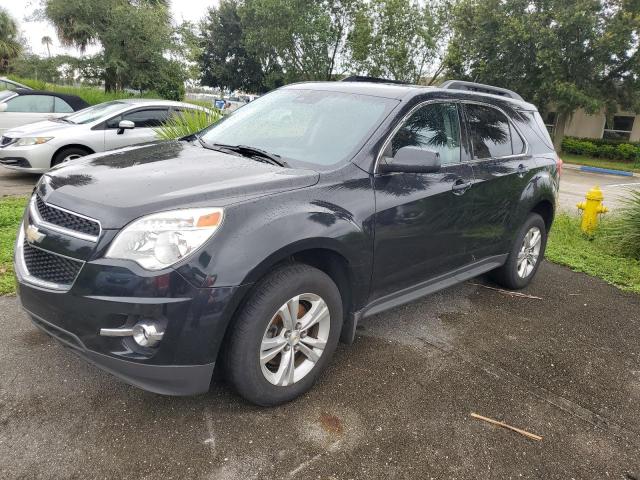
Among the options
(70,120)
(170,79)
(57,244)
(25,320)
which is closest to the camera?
(57,244)

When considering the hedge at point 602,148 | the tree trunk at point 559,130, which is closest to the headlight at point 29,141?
the tree trunk at point 559,130

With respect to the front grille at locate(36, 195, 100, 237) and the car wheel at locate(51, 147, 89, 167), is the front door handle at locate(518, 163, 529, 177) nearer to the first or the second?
the front grille at locate(36, 195, 100, 237)

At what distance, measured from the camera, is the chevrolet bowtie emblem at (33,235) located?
2.45 m

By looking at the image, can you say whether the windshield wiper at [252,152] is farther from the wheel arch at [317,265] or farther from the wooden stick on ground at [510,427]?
the wooden stick on ground at [510,427]

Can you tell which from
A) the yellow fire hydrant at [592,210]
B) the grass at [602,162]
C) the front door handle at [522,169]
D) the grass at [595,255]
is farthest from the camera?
the grass at [602,162]

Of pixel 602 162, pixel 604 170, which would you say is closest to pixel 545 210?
pixel 604 170

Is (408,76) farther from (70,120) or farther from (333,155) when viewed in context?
(333,155)

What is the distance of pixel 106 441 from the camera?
2406 millimetres

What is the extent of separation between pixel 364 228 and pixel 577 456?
5.30ft

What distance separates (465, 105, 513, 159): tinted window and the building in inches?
986

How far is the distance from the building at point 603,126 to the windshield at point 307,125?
86.3ft

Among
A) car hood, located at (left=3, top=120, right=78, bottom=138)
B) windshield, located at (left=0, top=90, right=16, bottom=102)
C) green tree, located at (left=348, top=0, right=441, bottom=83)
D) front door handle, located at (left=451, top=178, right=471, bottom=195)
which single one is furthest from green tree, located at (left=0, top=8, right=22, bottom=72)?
front door handle, located at (left=451, top=178, right=471, bottom=195)

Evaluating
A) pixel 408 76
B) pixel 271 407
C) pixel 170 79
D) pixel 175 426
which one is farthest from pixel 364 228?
pixel 408 76

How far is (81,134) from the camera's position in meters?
7.94
